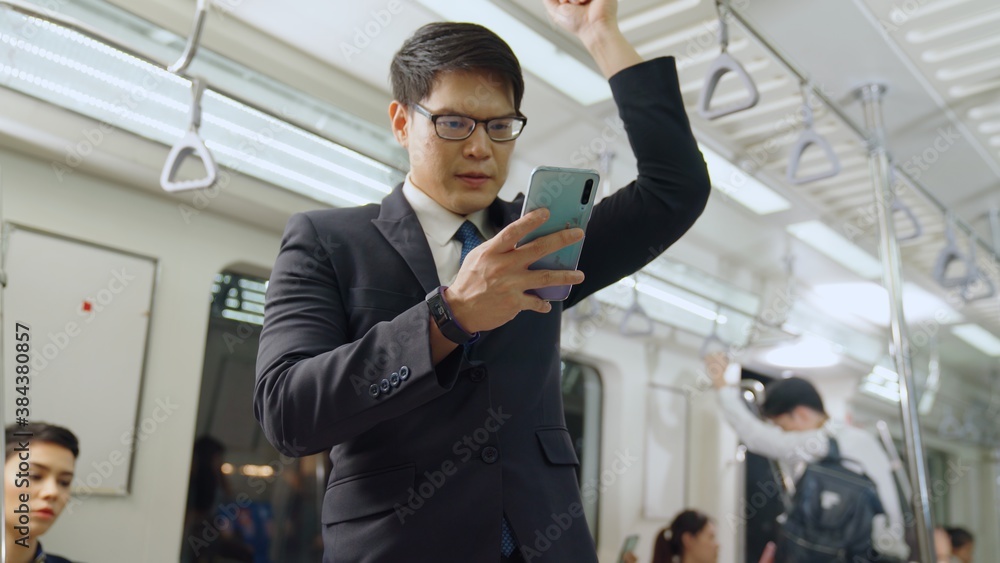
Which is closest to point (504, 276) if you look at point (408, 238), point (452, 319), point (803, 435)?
point (452, 319)

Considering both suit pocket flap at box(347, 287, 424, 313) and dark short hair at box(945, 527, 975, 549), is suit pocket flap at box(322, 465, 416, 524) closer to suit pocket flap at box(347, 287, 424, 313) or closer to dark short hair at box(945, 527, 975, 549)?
suit pocket flap at box(347, 287, 424, 313)

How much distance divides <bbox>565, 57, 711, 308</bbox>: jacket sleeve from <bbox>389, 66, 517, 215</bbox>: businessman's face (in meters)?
0.23

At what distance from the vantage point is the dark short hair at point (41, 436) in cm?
285

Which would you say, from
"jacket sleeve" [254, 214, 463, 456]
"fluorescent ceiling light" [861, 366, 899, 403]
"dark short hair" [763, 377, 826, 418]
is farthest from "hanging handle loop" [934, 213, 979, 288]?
"jacket sleeve" [254, 214, 463, 456]

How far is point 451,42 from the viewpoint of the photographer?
4.30 feet

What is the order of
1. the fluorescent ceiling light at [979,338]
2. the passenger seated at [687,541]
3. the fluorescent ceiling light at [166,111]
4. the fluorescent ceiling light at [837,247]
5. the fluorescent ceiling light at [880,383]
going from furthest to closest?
1. the fluorescent ceiling light at [880,383]
2. the fluorescent ceiling light at [979,338]
3. the fluorescent ceiling light at [837,247]
4. the passenger seated at [687,541]
5. the fluorescent ceiling light at [166,111]

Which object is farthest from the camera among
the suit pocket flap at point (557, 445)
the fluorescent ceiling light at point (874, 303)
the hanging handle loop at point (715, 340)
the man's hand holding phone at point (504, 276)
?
the fluorescent ceiling light at point (874, 303)

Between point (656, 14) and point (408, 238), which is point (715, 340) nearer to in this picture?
point (656, 14)

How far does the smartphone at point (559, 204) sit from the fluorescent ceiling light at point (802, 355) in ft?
20.4

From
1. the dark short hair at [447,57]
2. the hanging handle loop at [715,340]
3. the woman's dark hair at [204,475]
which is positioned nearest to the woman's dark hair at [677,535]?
the hanging handle loop at [715,340]

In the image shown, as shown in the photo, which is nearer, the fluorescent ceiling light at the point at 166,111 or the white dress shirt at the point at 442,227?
the white dress shirt at the point at 442,227

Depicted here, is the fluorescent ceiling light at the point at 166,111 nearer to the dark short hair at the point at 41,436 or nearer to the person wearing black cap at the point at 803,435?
the dark short hair at the point at 41,436

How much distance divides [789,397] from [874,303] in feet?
8.31

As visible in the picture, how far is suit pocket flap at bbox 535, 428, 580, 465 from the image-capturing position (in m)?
1.19
